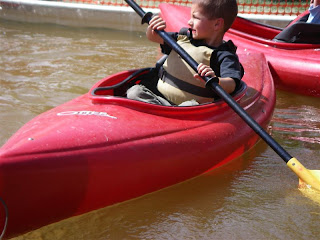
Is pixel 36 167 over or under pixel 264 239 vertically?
over

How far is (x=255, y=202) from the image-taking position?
2436 mm

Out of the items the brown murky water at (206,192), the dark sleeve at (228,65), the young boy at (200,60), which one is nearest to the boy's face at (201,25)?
the young boy at (200,60)

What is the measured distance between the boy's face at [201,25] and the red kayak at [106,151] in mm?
395

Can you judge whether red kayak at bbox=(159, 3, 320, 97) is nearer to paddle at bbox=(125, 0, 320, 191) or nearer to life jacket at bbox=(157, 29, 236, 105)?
life jacket at bbox=(157, 29, 236, 105)

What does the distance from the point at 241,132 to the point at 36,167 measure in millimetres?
1332

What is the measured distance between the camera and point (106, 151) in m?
2.10

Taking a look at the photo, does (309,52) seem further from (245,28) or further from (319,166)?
(319,166)

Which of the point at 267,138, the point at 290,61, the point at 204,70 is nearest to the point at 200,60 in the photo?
the point at 204,70

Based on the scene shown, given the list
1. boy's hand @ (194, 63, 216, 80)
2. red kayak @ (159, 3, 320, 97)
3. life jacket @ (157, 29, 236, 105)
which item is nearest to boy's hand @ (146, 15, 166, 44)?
life jacket @ (157, 29, 236, 105)

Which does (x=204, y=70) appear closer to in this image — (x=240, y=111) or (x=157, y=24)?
(x=240, y=111)

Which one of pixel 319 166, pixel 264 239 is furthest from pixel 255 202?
pixel 319 166

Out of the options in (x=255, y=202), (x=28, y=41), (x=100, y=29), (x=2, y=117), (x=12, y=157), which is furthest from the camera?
(x=100, y=29)

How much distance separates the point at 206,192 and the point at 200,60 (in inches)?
30.0

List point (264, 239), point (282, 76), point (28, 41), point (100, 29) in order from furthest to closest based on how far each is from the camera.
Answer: point (100, 29)
point (28, 41)
point (282, 76)
point (264, 239)
